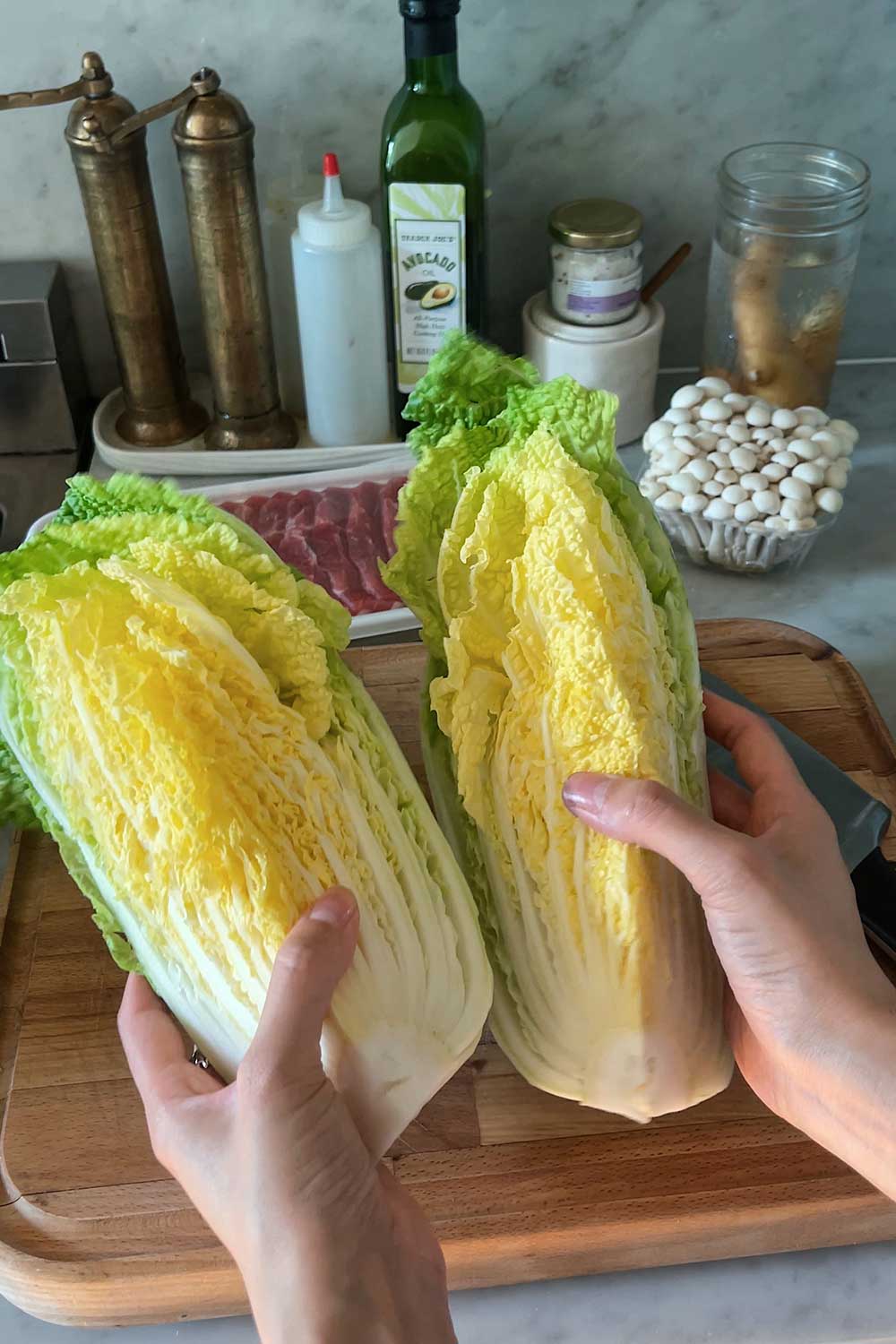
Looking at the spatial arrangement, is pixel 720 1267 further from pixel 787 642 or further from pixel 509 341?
pixel 509 341

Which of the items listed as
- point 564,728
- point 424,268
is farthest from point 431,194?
point 564,728

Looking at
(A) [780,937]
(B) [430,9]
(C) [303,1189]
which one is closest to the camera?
(C) [303,1189]

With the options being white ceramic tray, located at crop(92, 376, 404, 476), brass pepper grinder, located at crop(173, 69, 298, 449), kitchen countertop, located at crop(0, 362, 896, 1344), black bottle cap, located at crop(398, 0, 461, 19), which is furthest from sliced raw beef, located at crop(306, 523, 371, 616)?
kitchen countertop, located at crop(0, 362, 896, 1344)

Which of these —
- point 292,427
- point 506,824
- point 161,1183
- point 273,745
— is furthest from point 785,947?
point 292,427

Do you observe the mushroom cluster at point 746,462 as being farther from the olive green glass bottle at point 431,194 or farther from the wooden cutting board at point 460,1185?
the wooden cutting board at point 460,1185

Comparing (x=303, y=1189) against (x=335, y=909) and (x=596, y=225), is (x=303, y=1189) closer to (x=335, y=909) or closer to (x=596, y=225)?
(x=335, y=909)

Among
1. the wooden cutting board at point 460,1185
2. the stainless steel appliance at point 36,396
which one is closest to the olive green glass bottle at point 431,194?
the stainless steel appliance at point 36,396

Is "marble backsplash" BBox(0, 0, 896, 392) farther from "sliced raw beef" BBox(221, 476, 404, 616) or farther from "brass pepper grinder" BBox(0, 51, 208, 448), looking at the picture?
"sliced raw beef" BBox(221, 476, 404, 616)
